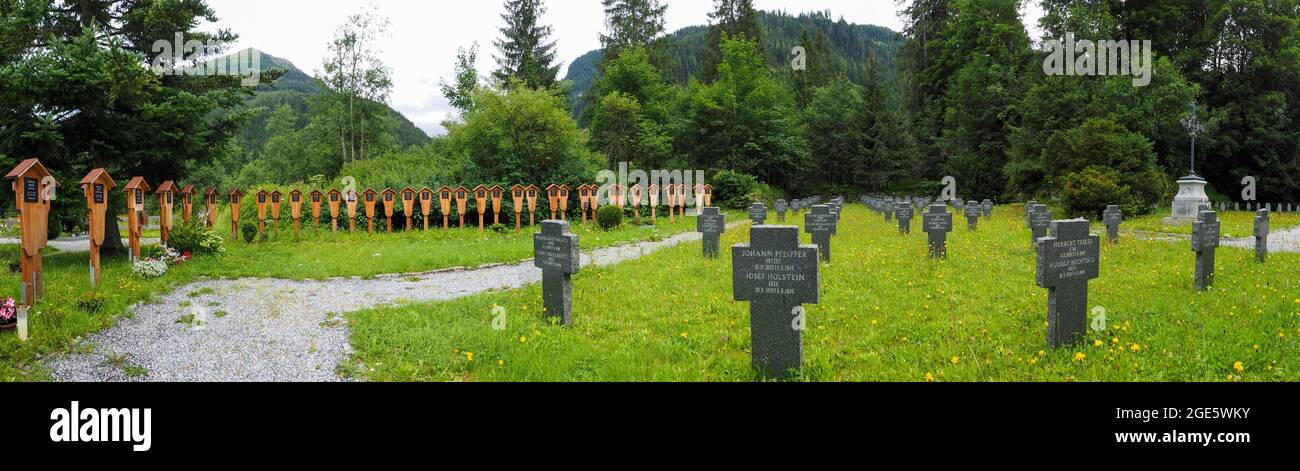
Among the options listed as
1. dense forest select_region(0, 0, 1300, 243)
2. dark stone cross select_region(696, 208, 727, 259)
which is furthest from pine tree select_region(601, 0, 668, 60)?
dark stone cross select_region(696, 208, 727, 259)

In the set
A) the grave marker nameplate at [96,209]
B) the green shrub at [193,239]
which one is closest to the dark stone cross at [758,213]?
the green shrub at [193,239]

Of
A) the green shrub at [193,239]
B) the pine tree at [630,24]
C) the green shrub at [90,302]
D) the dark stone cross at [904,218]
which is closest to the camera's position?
the green shrub at [90,302]

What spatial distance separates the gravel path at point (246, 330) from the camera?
17.1ft

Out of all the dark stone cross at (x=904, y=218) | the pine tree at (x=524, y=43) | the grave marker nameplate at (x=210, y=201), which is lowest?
the dark stone cross at (x=904, y=218)

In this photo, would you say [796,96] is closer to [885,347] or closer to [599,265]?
[599,265]

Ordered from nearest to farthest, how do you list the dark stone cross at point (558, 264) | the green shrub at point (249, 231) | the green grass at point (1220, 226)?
1. the dark stone cross at point (558, 264)
2. the green grass at point (1220, 226)
3. the green shrub at point (249, 231)

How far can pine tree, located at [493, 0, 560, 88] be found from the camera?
127ft

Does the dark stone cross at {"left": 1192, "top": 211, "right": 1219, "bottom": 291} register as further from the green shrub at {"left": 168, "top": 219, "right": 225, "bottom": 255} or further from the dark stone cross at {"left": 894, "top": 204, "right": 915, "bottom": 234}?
the green shrub at {"left": 168, "top": 219, "right": 225, "bottom": 255}

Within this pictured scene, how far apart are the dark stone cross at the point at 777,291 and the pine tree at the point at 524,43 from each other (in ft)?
115

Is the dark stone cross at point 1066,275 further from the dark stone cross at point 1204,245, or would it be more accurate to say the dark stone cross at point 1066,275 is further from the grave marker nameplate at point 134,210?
the grave marker nameplate at point 134,210

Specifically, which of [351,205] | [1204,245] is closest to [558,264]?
[1204,245]

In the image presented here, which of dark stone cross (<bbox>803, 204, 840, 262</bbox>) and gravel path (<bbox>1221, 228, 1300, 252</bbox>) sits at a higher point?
dark stone cross (<bbox>803, 204, 840, 262</bbox>)

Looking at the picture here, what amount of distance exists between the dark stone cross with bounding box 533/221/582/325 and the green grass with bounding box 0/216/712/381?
4.31 metres

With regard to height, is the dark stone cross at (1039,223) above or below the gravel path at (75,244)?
above
